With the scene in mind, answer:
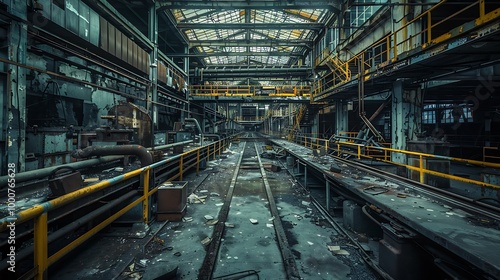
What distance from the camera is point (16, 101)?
15.9ft

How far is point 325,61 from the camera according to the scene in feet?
50.4

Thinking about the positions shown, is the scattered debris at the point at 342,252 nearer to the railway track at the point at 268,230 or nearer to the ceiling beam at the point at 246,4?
the railway track at the point at 268,230

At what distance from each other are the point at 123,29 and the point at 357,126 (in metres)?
17.8

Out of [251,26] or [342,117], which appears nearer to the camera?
[342,117]

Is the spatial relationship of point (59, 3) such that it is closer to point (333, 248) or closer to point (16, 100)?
point (16, 100)

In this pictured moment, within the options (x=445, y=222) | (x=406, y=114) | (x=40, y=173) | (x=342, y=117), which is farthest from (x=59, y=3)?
(x=342, y=117)

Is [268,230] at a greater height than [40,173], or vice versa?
[40,173]

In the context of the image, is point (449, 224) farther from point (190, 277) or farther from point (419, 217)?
point (190, 277)

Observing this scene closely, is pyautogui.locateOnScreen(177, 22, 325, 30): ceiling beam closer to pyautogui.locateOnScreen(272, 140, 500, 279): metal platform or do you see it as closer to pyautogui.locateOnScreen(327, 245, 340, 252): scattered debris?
pyautogui.locateOnScreen(272, 140, 500, 279): metal platform

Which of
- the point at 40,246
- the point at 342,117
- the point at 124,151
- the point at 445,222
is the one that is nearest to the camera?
the point at 40,246

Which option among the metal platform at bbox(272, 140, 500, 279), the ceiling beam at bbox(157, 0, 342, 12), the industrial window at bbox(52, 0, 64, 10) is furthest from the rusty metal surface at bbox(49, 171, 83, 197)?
the ceiling beam at bbox(157, 0, 342, 12)

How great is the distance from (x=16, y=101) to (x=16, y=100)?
23mm

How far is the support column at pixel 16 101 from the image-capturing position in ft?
15.3

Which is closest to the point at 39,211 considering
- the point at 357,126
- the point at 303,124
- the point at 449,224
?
the point at 449,224
